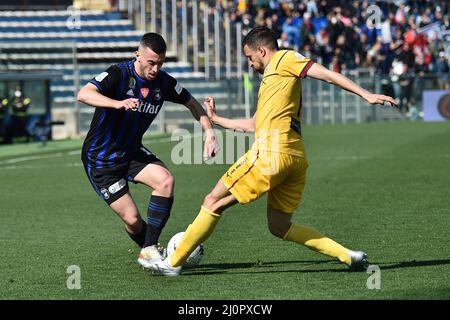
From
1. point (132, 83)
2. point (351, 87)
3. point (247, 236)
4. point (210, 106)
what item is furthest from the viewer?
point (247, 236)

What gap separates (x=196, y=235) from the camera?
8.97m

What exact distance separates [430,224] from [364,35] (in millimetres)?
28262

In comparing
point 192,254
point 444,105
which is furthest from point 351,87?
point 444,105

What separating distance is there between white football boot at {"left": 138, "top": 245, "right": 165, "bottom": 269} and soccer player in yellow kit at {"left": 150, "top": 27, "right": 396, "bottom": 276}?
0.68ft

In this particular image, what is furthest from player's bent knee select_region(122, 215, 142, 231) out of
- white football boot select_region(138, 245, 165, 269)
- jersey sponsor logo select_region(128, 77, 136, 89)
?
jersey sponsor logo select_region(128, 77, 136, 89)

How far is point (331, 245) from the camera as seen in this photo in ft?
30.1

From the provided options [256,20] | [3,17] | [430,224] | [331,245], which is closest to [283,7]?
[256,20]

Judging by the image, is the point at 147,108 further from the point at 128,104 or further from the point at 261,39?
the point at 261,39

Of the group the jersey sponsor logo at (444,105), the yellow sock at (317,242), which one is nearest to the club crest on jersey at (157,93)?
the yellow sock at (317,242)

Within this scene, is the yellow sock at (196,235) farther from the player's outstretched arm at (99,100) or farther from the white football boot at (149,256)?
the player's outstretched arm at (99,100)

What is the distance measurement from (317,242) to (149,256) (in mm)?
1320

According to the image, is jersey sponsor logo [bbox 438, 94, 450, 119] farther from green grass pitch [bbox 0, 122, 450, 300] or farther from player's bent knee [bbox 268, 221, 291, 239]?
player's bent knee [bbox 268, 221, 291, 239]

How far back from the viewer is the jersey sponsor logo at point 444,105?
3588 centimetres

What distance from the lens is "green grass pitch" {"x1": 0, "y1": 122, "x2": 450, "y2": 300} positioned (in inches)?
335
